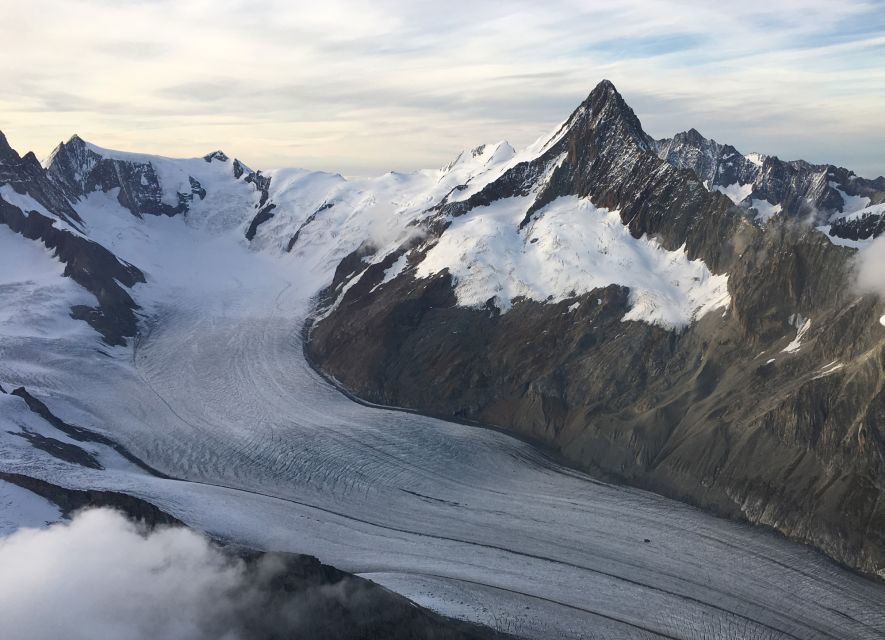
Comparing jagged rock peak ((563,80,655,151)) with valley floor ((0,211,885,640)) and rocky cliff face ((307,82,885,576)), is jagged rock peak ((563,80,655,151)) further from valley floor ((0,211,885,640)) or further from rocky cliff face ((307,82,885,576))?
valley floor ((0,211,885,640))

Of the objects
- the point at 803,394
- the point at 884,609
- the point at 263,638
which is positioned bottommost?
the point at 884,609

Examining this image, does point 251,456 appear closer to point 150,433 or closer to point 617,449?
point 150,433

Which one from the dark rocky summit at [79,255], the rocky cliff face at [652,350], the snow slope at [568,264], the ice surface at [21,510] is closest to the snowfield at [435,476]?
the ice surface at [21,510]

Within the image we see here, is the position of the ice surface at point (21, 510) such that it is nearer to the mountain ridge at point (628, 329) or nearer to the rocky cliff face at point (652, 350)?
the rocky cliff face at point (652, 350)

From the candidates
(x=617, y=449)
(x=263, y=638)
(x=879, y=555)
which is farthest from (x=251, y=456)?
(x=879, y=555)

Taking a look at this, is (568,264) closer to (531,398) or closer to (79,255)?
(531,398)

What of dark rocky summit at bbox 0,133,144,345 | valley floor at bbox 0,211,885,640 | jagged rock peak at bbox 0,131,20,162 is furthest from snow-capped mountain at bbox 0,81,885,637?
jagged rock peak at bbox 0,131,20,162

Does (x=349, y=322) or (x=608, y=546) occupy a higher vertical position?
(x=349, y=322)
